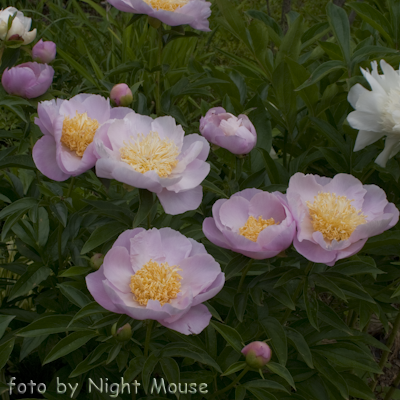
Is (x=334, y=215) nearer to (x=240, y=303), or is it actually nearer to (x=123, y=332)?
(x=240, y=303)

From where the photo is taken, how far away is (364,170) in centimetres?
118

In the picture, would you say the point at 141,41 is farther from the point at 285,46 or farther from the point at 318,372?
the point at 318,372

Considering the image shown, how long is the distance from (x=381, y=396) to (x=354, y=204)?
3.39 ft

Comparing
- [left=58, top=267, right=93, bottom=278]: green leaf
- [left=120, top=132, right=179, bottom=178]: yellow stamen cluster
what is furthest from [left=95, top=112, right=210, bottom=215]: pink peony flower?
[left=58, top=267, right=93, bottom=278]: green leaf

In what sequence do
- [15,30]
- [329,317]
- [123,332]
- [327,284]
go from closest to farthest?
[123,332] < [327,284] < [329,317] < [15,30]

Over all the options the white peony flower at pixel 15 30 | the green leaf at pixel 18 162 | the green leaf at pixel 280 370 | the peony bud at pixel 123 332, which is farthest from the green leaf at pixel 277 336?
the white peony flower at pixel 15 30

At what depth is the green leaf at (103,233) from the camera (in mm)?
912

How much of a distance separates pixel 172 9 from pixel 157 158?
526 millimetres

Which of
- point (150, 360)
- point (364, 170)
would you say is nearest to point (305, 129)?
point (364, 170)

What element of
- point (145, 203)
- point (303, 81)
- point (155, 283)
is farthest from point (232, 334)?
point (303, 81)

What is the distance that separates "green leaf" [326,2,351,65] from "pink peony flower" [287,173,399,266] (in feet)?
1.08

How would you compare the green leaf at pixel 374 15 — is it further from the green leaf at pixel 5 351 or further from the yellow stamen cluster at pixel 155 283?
the green leaf at pixel 5 351

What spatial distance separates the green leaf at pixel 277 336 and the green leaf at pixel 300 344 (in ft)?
Result: 0.19

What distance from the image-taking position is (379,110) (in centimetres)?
91
